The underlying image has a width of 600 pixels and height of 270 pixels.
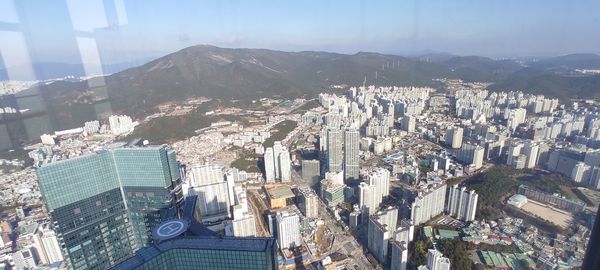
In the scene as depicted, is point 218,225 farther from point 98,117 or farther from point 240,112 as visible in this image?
point 240,112

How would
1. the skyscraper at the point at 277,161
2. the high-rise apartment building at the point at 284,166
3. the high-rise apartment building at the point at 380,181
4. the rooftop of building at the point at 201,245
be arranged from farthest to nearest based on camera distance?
the skyscraper at the point at 277,161, the high-rise apartment building at the point at 284,166, the high-rise apartment building at the point at 380,181, the rooftop of building at the point at 201,245

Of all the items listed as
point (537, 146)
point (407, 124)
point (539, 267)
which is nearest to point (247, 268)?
point (539, 267)

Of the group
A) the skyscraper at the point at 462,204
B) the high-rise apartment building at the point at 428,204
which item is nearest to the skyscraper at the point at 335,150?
the high-rise apartment building at the point at 428,204

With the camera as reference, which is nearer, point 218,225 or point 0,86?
point 0,86

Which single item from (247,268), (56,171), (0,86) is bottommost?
(247,268)

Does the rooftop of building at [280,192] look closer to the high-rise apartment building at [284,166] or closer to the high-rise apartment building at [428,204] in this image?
the high-rise apartment building at [284,166]
